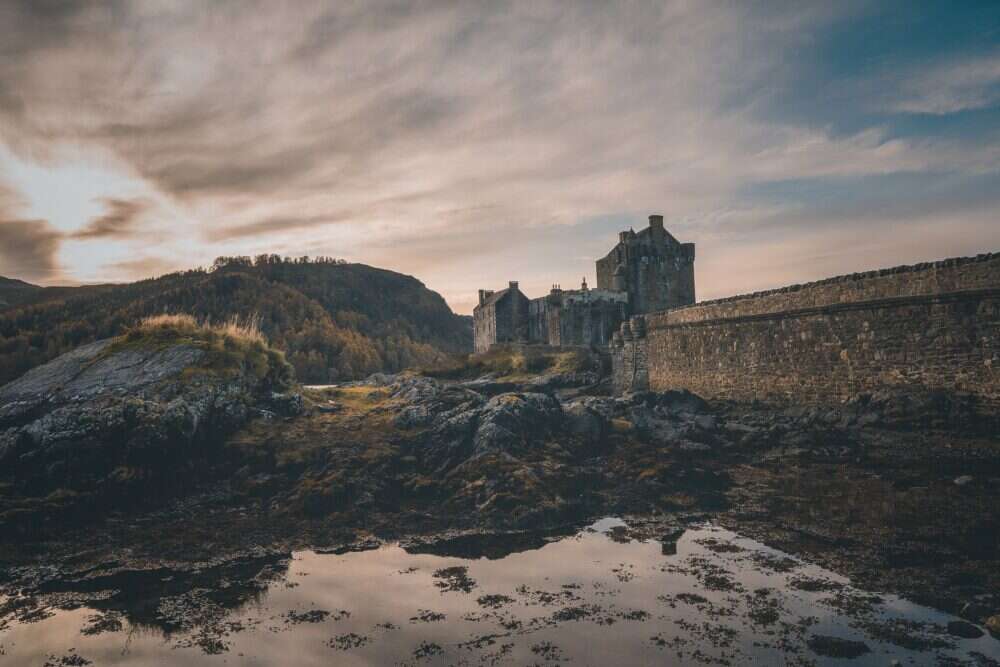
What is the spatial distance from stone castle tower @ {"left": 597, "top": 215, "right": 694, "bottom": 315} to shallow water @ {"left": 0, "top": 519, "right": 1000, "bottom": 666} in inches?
1758

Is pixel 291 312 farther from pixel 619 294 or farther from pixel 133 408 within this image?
pixel 133 408

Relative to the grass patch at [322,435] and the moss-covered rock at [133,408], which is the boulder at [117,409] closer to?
the moss-covered rock at [133,408]

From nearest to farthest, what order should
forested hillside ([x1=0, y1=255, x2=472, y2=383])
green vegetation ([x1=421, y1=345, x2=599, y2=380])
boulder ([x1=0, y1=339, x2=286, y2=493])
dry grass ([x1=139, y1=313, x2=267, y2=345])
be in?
1. boulder ([x1=0, y1=339, x2=286, y2=493])
2. dry grass ([x1=139, y1=313, x2=267, y2=345])
3. green vegetation ([x1=421, y1=345, x2=599, y2=380])
4. forested hillside ([x1=0, y1=255, x2=472, y2=383])

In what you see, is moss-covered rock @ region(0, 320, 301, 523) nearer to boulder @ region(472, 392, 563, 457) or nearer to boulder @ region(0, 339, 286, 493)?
boulder @ region(0, 339, 286, 493)

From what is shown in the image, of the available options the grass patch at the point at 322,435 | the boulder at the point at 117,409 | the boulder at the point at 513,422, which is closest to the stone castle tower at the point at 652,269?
the boulder at the point at 513,422

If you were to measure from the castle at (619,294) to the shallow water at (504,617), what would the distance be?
41.2m

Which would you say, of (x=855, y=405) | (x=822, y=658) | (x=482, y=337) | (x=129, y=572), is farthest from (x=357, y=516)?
(x=482, y=337)

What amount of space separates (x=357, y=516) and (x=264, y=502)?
3681 millimetres

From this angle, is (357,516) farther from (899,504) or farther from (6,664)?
(899,504)

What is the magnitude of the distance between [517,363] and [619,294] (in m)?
15.1

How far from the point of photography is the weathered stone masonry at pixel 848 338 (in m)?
22.4

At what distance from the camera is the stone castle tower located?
59.0m

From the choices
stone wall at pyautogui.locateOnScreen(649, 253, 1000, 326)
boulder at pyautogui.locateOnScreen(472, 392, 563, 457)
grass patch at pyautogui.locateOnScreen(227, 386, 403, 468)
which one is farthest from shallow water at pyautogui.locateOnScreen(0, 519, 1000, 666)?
stone wall at pyautogui.locateOnScreen(649, 253, 1000, 326)

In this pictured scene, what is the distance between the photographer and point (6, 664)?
10836 mm
